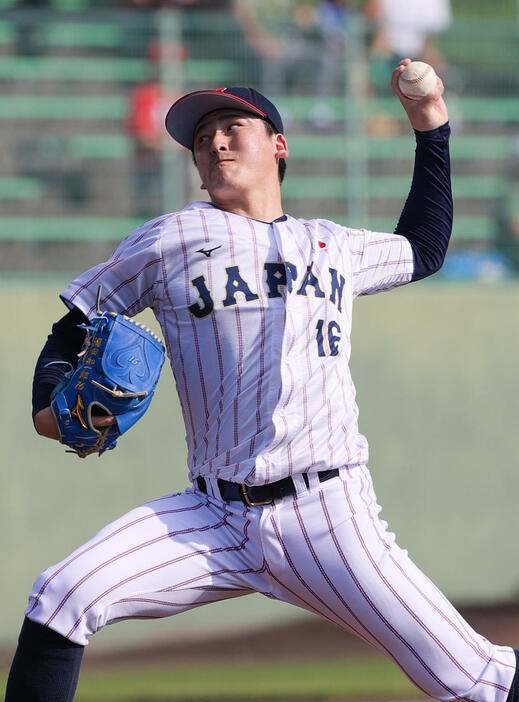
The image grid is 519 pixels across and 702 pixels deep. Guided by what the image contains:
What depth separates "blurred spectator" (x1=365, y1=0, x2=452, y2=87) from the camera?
6242 mm

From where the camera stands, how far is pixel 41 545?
17.8 feet

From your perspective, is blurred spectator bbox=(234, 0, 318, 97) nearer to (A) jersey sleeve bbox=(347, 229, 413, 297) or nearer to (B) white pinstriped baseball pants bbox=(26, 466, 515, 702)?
(A) jersey sleeve bbox=(347, 229, 413, 297)

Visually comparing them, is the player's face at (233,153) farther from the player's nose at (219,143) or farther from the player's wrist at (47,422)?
the player's wrist at (47,422)

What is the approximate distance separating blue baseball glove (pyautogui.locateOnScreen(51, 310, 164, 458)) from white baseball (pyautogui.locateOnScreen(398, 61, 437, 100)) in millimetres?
1001

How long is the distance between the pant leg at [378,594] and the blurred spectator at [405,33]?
4.27 m

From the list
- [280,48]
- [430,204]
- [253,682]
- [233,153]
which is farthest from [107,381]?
[280,48]

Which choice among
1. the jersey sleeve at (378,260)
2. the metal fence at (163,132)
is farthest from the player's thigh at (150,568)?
the metal fence at (163,132)

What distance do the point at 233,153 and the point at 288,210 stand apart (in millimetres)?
3362

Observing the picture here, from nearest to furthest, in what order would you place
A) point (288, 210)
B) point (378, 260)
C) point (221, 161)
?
1. point (221, 161)
2. point (378, 260)
3. point (288, 210)

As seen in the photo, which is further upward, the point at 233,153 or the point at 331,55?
the point at 331,55

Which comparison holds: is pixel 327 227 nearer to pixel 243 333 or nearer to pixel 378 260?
pixel 378 260

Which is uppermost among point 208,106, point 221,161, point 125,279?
point 208,106

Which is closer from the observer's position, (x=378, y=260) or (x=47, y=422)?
(x=47, y=422)

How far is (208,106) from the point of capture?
2801mm
